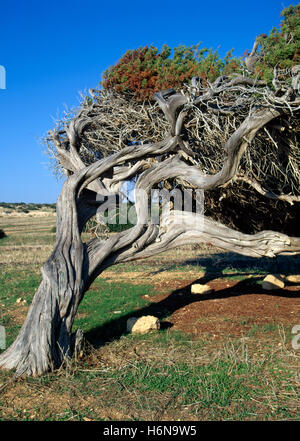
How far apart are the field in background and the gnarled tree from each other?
0.55 metres

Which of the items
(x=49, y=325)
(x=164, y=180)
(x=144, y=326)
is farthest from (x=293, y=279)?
(x=49, y=325)

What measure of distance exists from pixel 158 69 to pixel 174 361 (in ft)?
20.5

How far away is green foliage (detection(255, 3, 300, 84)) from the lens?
6699mm

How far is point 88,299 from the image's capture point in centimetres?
963

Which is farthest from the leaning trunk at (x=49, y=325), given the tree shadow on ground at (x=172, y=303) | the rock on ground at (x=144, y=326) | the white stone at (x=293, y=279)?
the white stone at (x=293, y=279)

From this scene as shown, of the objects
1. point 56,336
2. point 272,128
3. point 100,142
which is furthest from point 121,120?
point 56,336

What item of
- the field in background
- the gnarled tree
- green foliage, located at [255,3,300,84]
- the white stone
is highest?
green foliage, located at [255,3,300,84]

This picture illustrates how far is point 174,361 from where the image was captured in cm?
546

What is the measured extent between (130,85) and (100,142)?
137 cm

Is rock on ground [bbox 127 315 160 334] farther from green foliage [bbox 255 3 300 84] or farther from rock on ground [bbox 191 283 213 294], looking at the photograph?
green foliage [bbox 255 3 300 84]

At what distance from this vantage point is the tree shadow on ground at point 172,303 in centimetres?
677

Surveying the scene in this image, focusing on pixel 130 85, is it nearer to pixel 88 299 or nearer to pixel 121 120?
pixel 121 120

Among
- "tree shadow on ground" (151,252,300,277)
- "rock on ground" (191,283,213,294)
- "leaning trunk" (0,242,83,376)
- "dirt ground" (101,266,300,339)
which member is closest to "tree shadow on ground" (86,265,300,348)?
"dirt ground" (101,266,300,339)

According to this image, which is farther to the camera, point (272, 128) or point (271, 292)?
point (271, 292)
